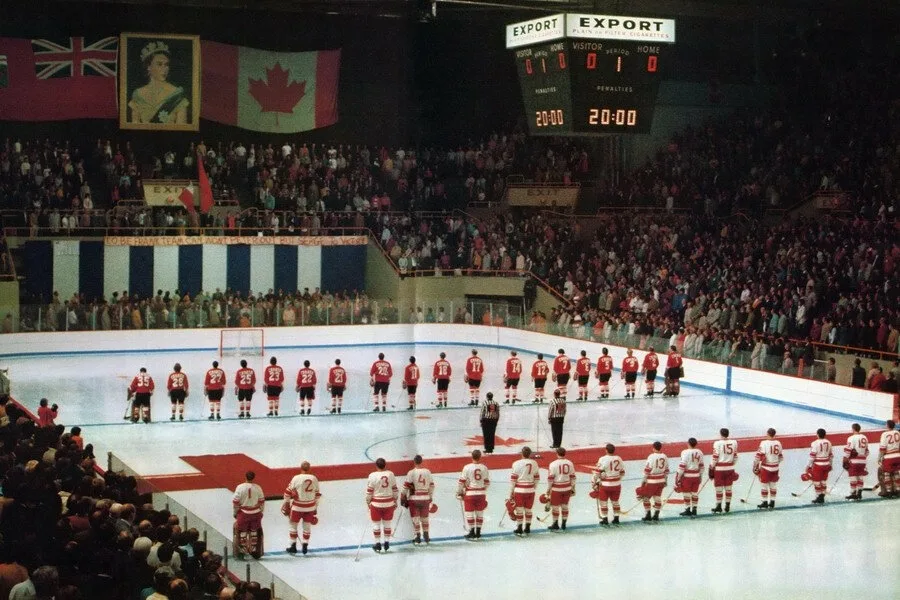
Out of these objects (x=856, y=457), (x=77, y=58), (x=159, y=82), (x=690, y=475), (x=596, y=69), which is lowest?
(x=690, y=475)

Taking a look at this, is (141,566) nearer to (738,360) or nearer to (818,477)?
(818,477)

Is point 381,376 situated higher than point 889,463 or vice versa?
point 381,376

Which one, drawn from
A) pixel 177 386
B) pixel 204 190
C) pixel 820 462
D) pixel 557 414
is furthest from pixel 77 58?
pixel 820 462

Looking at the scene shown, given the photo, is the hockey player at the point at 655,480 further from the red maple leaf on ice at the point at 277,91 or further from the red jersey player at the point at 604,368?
the red maple leaf on ice at the point at 277,91

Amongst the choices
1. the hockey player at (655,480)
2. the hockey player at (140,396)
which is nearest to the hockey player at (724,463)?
the hockey player at (655,480)

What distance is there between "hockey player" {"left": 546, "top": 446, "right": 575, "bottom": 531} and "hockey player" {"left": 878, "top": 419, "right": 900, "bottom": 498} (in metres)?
5.03

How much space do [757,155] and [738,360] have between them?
10894 mm

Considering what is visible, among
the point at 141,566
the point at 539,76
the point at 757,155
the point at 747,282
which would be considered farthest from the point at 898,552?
the point at 757,155

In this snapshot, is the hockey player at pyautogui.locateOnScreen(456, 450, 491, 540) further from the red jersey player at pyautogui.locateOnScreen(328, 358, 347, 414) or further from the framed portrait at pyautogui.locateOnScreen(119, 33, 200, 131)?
the framed portrait at pyautogui.locateOnScreen(119, 33, 200, 131)

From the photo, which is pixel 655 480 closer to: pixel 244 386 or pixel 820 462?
pixel 820 462

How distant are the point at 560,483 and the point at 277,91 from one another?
85.3 feet

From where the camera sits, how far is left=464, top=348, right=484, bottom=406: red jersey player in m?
25.0

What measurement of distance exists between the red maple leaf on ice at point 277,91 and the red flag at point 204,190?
3028 mm

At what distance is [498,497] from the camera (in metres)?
17.0
